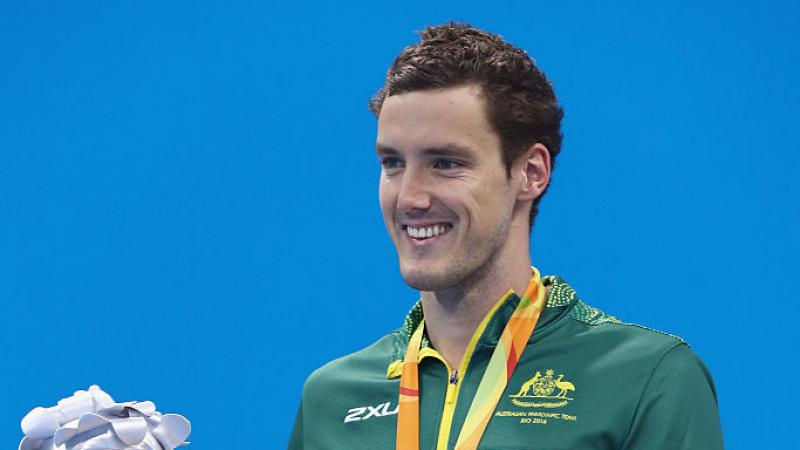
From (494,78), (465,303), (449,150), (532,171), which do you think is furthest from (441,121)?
(465,303)

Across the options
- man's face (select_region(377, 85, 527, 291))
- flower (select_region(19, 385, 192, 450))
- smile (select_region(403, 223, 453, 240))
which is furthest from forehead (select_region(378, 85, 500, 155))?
flower (select_region(19, 385, 192, 450))

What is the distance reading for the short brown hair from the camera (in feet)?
10.1

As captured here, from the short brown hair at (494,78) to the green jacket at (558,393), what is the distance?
310 millimetres

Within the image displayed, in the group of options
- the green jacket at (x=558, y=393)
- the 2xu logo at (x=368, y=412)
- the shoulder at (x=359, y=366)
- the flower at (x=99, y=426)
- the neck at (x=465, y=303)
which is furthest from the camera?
the shoulder at (x=359, y=366)

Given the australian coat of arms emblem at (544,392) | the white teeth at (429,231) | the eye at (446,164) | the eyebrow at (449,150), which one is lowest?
the australian coat of arms emblem at (544,392)

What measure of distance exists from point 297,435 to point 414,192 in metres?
0.82

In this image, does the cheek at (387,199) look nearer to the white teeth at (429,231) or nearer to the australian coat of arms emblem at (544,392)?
the white teeth at (429,231)

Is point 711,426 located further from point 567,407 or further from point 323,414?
point 323,414

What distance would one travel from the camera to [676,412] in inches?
113

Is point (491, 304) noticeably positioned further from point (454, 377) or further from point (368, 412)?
point (368, 412)

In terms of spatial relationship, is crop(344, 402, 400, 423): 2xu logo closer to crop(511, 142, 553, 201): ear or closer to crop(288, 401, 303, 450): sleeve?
crop(288, 401, 303, 450): sleeve

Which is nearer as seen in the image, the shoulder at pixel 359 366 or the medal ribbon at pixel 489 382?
the medal ribbon at pixel 489 382

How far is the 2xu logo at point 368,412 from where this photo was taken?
323 cm

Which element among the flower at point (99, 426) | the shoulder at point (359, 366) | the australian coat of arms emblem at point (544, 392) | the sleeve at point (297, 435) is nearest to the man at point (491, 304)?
the australian coat of arms emblem at point (544, 392)
